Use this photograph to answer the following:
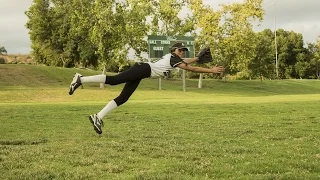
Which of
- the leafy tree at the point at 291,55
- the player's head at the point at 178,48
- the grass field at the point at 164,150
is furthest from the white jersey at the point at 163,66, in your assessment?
the leafy tree at the point at 291,55

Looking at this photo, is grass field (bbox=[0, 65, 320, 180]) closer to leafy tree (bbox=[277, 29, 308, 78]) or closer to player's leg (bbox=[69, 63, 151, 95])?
player's leg (bbox=[69, 63, 151, 95])

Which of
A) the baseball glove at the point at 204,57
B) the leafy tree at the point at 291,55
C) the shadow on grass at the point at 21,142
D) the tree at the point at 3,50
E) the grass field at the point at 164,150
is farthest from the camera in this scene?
the tree at the point at 3,50

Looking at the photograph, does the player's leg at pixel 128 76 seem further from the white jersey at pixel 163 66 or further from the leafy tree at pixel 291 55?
the leafy tree at pixel 291 55

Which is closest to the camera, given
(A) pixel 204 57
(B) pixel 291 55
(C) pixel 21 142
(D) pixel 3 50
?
(A) pixel 204 57

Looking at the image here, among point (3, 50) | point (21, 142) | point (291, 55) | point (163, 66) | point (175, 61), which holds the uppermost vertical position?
point (3, 50)

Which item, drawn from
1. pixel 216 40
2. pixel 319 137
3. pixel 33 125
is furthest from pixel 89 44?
pixel 319 137

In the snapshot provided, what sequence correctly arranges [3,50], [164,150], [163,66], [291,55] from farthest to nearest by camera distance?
[3,50]
[291,55]
[164,150]
[163,66]

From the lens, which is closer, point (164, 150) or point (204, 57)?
point (204, 57)

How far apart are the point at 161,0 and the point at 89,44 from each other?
19.3 meters

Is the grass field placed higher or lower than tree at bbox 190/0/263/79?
lower

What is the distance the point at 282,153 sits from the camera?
36.7 feet

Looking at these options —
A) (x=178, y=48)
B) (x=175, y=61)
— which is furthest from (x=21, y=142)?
(x=178, y=48)

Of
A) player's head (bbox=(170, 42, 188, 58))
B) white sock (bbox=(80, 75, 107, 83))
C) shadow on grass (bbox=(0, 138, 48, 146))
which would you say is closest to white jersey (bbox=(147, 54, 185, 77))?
player's head (bbox=(170, 42, 188, 58))

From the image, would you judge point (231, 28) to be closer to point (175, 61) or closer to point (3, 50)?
point (175, 61)
